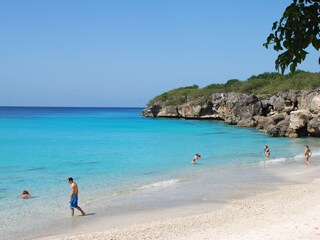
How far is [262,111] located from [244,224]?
63561mm

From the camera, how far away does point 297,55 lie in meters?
4.74

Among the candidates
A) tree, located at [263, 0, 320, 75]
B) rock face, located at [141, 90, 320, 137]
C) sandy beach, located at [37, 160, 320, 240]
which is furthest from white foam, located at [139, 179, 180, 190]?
rock face, located at [141, 90, 320, 137]

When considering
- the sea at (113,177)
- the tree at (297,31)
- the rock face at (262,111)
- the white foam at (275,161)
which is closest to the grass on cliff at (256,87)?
the rock face at (262,111)

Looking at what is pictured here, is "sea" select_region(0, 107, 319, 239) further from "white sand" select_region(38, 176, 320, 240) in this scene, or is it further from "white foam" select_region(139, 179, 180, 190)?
"white sand" select_region(38, 176, 320, 240)

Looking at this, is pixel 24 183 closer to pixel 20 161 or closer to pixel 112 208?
pixel 112 208

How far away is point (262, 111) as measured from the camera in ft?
242

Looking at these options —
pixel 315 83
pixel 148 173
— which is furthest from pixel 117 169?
pixel 315 83

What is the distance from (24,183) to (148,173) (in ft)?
25.4

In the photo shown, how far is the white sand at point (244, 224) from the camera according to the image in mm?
11453

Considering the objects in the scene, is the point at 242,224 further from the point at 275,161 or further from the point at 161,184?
the point at 275,161

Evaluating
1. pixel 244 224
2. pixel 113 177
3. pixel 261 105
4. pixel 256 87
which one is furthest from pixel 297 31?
pixel 256 87

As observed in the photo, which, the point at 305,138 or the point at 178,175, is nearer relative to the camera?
the point at 178,175

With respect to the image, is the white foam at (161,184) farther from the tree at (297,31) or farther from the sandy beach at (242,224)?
the tree at (297,31)

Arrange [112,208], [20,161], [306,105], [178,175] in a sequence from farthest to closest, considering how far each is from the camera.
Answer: [306,105], [20,161], [178,175], [112,208]
